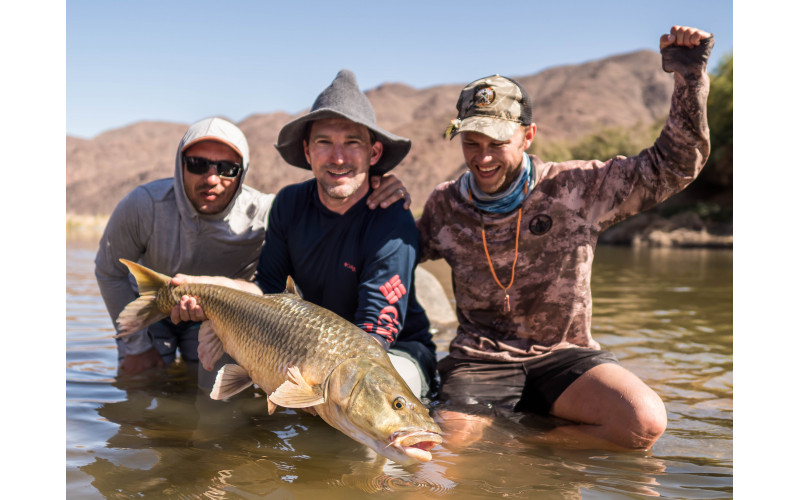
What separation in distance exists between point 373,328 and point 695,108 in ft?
8.01

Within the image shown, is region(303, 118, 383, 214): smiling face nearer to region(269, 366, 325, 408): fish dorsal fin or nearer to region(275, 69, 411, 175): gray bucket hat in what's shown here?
region(275, 69, 411, 175): gray bucket hat

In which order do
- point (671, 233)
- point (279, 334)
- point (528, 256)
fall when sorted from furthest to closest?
point (671, 233)
point (528, 256)
point (279, 334)

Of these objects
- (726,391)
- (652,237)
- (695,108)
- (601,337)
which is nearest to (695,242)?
(652,237)

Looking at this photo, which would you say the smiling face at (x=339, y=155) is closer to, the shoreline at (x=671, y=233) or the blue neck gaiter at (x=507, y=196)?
the blue neck gaiter at (x=507, y=196)

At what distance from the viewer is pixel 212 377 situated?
5.52 meters

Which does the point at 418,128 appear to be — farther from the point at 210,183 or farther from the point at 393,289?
the point at 393,289

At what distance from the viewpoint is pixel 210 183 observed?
5559mm

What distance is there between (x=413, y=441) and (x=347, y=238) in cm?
203

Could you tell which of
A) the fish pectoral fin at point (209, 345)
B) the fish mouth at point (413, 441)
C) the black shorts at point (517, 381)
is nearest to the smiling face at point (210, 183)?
the fish pectoral fin at point (209, 345)

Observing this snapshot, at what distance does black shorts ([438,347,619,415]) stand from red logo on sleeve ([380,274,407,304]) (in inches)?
32.4

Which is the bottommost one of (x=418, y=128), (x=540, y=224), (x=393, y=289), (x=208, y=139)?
(x=393, y=289)

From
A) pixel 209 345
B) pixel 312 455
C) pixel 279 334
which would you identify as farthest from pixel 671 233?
pixel 279 334

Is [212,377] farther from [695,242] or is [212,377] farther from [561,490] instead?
[695,242]

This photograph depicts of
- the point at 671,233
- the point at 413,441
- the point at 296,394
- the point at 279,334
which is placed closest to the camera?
the point at 413,441
